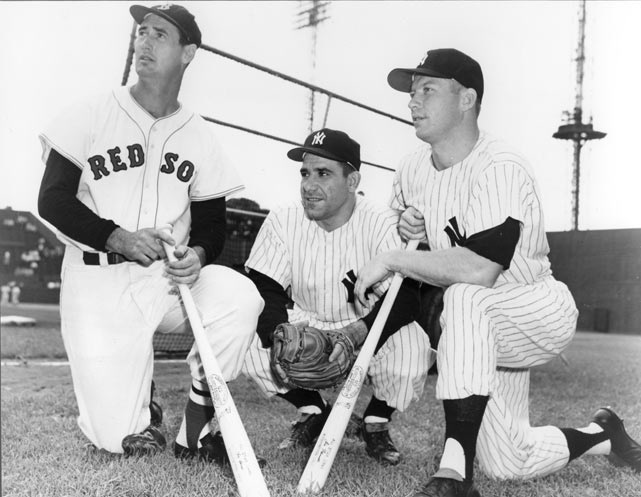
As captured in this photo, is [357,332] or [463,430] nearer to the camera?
[463,430]

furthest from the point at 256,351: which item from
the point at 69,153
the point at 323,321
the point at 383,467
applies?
the point at 69,153

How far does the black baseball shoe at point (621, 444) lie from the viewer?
2.31m

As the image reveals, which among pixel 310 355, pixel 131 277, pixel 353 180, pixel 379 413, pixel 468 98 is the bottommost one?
pixel 379 413

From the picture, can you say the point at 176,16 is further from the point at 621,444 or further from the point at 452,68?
the point at 621,444

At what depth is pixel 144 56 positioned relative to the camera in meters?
2.45

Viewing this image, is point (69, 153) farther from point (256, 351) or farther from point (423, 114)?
point (423, 114)

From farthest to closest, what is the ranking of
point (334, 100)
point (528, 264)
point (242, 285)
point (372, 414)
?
point (334, 100)
point (372, 414)
point (242, 285)
point (528, 264)

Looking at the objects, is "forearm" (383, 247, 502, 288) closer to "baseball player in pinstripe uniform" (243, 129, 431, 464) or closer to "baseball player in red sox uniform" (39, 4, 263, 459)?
"baseball player in pinstripe uniform" (243, 129, 431, 464)

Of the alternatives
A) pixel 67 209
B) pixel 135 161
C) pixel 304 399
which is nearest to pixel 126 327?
pixel 67 209

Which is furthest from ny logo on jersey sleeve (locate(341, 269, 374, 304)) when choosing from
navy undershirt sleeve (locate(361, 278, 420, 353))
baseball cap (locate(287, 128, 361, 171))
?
baseball cap (locate(287, 128, 361, 171))

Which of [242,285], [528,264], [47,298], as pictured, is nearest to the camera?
[528,264]

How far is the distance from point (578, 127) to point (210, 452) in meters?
2.36

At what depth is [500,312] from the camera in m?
1.92

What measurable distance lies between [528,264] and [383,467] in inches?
34.2
